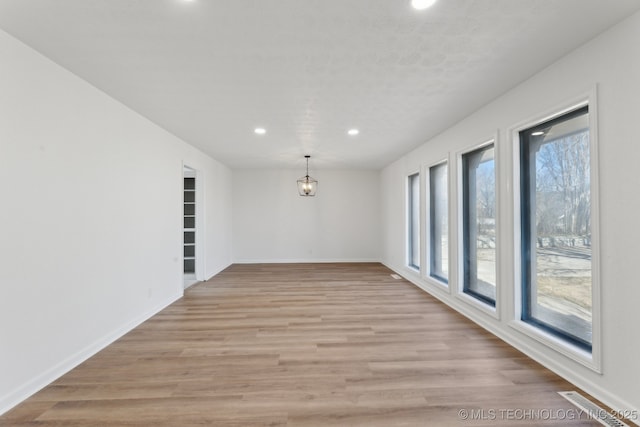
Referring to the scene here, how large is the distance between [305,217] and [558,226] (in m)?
6.10

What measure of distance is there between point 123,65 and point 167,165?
2.01 metres

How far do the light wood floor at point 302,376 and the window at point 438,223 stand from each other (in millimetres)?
999

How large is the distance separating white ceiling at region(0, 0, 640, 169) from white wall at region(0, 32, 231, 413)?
0.30m

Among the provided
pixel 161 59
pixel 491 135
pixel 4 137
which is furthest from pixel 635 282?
pixel 4 137

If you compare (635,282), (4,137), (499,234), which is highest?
(4,137)

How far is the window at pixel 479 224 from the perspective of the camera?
345 centimetres

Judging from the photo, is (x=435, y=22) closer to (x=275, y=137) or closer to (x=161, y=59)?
(x=161, y=59)

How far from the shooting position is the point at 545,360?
251cm

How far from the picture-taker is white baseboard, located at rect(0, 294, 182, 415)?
198 centimetres

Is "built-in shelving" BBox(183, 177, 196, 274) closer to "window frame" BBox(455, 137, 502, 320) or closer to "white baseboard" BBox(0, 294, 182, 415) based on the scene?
"white baseboard" BBox(0, 294, 182, 415)

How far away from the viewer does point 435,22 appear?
1890 mm

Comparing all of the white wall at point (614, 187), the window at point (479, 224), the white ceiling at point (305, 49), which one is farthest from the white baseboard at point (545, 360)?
the white ceiling at point (305, 49)

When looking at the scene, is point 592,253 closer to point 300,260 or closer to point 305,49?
point 305,49

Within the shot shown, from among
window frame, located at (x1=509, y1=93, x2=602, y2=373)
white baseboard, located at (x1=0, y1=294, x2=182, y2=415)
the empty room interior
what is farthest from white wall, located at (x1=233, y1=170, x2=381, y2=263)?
window frame, located at (x1=509, y1=93, x2=602, y2=373)
